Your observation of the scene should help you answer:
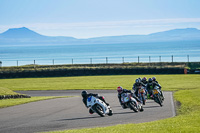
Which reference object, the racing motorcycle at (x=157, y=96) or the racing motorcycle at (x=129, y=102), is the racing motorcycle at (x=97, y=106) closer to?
the racing motorcycle at (x=129, y=102)

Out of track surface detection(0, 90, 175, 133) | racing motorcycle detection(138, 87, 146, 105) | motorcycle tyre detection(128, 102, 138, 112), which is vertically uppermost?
racing motorcycle detection(138, 87, 146, 105)

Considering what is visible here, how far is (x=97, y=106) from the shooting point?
55.5 feet

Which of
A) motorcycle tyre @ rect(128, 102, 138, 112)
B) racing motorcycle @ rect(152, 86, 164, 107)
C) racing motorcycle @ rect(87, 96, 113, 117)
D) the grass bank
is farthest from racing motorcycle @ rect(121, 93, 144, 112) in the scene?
the grass bank

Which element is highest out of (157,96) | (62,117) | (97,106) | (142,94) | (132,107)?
(142,94)

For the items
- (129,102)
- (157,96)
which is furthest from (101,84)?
(129,102)

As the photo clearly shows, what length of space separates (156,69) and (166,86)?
14575 millimetres

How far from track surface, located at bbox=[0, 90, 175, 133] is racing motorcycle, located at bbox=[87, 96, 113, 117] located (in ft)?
0.88

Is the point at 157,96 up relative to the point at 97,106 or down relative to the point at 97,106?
up

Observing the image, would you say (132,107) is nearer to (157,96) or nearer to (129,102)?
(129,102)

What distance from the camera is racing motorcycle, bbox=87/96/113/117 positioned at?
54.9 feet

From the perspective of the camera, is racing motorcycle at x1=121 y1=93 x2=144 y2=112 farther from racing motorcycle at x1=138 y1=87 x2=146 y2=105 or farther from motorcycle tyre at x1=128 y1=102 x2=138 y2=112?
racing motorcycle at x1=138 y1=87 x2=146 y2=105

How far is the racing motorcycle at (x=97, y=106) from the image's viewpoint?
16.7 metres

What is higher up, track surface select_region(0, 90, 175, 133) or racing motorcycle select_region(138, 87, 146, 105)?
racing motorcycle select_region(138, 87, 146, 105)

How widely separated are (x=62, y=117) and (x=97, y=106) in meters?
1.77
